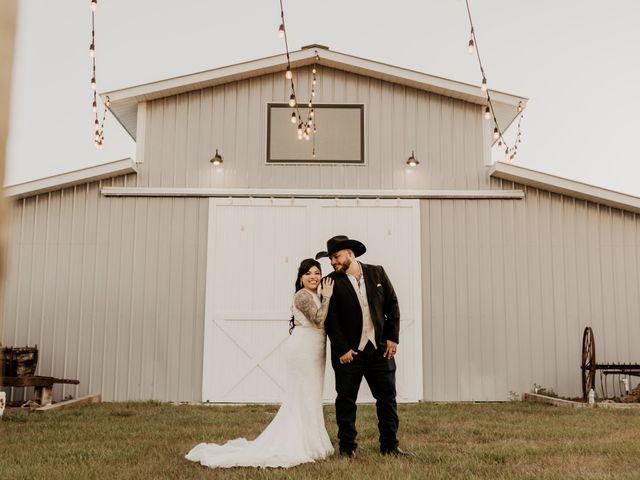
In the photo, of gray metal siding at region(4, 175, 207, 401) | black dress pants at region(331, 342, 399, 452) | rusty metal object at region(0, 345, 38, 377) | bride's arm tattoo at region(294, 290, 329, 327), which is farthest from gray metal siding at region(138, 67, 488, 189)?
black dress pants at region(331, 342, 399, 452)

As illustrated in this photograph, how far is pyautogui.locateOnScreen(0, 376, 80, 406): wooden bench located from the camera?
9695mm

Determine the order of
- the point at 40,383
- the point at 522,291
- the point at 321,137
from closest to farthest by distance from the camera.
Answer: the point at 40,383, the point at 522,291, the point at 321,137

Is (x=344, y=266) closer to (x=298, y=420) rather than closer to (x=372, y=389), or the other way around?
(x=372, y=389)

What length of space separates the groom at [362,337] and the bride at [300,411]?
0.17 meters

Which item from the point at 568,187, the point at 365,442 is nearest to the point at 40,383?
the point at 365,442

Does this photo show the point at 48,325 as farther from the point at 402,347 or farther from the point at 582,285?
the point at 582,285

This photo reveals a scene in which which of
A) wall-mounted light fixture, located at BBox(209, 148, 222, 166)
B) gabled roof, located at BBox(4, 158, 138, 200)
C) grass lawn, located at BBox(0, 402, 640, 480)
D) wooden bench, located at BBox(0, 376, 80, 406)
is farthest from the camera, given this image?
wall-mounted light fixture, located at BBox(209, 148, 222, 166)

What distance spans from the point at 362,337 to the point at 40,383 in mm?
6061

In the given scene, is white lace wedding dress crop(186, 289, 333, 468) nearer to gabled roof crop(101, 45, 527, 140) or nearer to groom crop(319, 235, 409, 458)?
groom crop(319, 235, 409, 458)

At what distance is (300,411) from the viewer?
6.17 metres

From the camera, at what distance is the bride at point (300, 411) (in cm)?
573

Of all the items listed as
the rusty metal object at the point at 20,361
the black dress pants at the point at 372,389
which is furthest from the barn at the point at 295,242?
the black dress pants at the point at 372,389

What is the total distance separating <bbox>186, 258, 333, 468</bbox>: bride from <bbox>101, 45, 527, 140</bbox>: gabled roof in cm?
632

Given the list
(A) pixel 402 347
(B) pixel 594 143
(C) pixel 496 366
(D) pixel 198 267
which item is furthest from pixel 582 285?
(B) pixel 594 143
